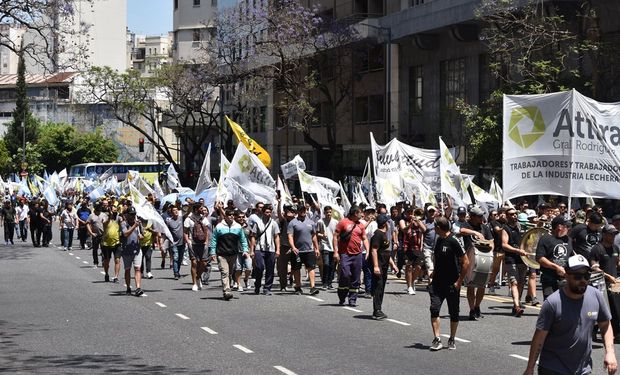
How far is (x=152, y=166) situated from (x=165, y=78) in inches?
808

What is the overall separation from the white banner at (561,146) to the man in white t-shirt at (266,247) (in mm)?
4859

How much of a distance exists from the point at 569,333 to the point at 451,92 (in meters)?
38.5

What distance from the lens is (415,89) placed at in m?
49.6

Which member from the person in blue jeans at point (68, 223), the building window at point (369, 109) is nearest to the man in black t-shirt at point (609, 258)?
the person in blue jeans at point (68, 223)

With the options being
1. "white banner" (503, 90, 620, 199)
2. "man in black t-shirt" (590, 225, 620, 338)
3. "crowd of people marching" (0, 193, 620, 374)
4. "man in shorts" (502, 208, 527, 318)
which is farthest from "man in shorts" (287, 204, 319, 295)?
"man in black t-shirt" (590, 225, 620, 338)

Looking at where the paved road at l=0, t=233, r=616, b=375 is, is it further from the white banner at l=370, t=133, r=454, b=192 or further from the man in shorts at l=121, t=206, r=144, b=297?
the white banner at l=370, t=133, r=454, b=192

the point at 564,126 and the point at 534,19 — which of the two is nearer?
the point at 564,126

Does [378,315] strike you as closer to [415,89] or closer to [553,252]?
[553,252]

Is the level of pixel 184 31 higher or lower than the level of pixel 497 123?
higher

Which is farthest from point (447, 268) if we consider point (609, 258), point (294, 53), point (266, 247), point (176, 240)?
point (294, 53)

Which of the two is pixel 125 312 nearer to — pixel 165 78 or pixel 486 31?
pixel 486 31

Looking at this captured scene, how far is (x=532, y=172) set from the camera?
17.3m

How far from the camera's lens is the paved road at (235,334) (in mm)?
11984

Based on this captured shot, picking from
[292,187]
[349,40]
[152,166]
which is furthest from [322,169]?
[152,166]
